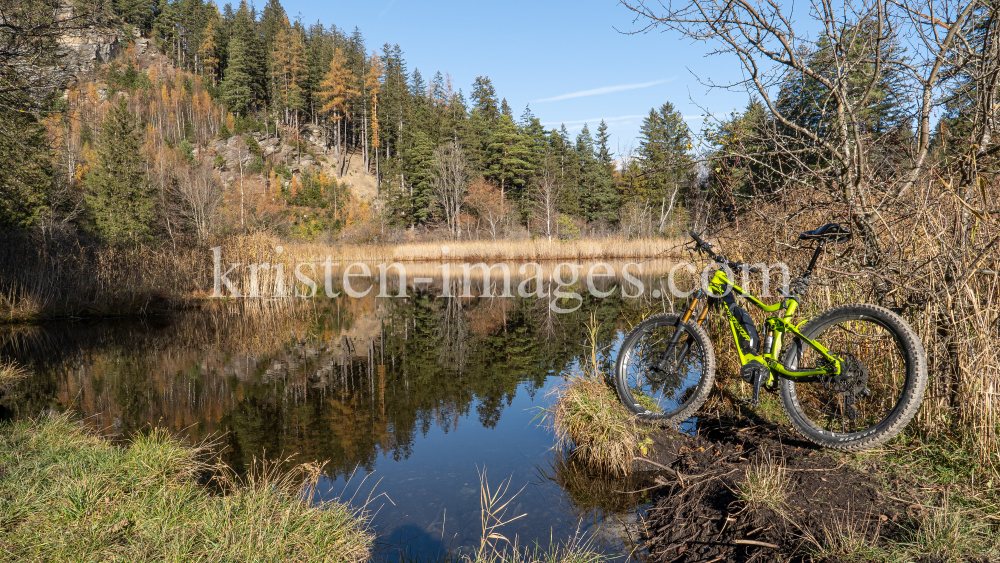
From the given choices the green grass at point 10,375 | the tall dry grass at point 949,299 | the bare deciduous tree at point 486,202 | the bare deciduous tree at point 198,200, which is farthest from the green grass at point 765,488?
the bare deciduous tree at point 486,202

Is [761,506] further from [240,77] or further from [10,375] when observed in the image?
[240,77]

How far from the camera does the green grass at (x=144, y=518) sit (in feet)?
8.04

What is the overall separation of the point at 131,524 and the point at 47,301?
11.9 meters

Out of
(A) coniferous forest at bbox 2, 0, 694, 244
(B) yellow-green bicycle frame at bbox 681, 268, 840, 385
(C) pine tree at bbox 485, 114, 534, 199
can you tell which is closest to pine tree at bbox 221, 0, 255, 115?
(A) coniferous forest at bbox 2, 0, 694, 244

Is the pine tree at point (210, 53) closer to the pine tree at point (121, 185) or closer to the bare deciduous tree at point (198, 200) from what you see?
the bare deciduous tree at point (198, 200)

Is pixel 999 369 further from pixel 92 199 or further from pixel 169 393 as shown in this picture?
pixel 92 199

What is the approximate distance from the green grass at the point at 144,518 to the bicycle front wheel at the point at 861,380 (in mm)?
2834

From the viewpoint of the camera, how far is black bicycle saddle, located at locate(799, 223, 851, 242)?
3.48 meters

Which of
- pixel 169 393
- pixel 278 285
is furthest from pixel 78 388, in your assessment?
pixel 278 285

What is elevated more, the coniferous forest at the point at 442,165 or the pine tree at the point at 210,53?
the pine tree at the point at 210,53

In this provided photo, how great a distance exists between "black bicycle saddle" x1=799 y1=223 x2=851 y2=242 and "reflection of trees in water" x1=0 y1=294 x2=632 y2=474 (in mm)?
3722

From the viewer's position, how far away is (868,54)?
367cm

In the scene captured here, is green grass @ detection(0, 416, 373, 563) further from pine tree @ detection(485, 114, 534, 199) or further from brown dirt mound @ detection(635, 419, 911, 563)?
pine tree @ detection(485, 114, 534, 199)

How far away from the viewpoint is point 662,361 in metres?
4.12
